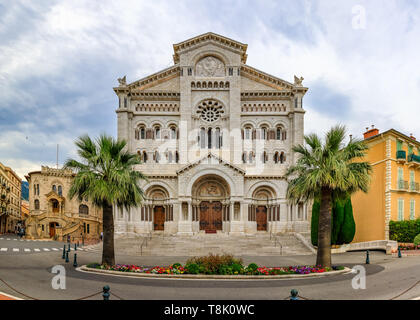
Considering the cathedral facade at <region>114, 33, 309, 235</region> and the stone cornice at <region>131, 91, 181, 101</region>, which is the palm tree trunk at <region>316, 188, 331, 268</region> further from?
the stone cornice at <region>131, 91, 181, 101</region>

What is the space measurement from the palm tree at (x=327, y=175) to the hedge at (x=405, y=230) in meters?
11.7

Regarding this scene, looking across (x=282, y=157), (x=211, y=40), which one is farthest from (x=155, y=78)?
(x=282, y=157)

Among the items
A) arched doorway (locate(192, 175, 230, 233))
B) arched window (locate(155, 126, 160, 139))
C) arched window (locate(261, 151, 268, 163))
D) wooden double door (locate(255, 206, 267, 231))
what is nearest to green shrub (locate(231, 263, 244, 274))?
arched doorway (locate(192, 175, 230, 233))

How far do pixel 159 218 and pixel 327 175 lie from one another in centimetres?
2747

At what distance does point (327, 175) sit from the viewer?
19594 millimetres

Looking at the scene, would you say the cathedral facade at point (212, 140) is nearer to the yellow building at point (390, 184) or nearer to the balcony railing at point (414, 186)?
the yellow building at point (390, 184)

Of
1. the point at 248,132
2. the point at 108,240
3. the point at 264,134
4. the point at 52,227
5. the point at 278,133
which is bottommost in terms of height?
the point at 52,227

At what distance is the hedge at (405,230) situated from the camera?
29.6 m

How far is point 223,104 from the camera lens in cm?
4441

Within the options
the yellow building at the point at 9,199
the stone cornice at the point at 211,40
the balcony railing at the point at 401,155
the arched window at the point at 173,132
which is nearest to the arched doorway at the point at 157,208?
the arched window at the point at 173,132

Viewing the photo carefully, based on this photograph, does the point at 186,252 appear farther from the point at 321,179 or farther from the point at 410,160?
the point at 410,160

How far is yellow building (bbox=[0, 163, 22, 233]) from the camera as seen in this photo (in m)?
67.3

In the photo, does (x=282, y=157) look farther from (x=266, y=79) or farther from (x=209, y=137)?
(x=266, y=79)
